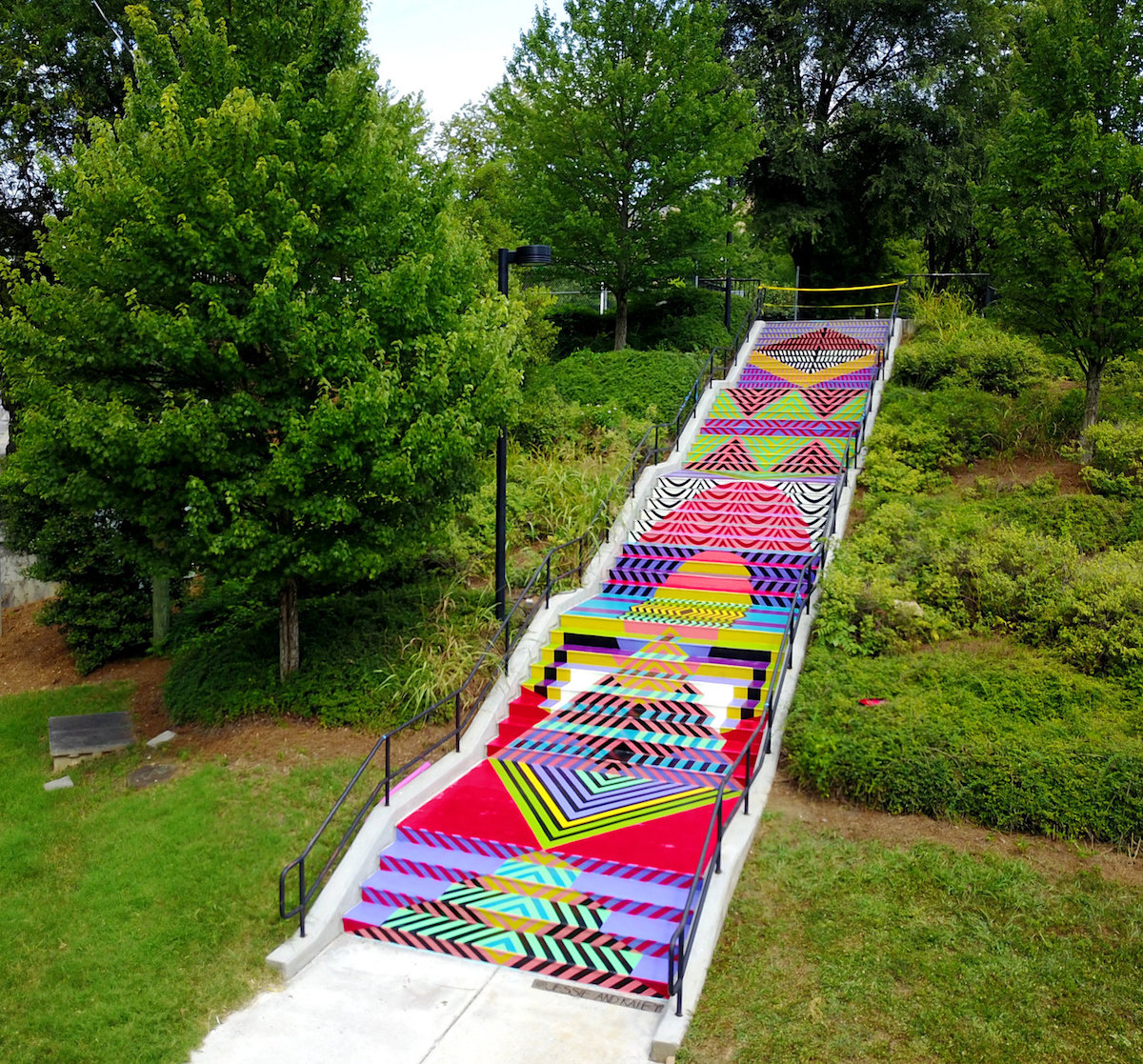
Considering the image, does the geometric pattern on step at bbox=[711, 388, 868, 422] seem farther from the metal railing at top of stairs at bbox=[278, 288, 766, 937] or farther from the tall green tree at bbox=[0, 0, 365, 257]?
the tall green tree at bbox=[0, 0, 365, 257]

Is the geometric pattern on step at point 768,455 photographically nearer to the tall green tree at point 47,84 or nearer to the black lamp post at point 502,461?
the black lamp post at point 502,461

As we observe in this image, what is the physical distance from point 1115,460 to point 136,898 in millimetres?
12559

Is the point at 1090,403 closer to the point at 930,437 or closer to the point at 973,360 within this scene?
the point at 930,437

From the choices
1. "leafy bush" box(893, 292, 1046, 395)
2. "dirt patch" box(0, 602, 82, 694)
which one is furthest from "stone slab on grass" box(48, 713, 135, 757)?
"leafy bush" box(893, 292, 1046, 395)

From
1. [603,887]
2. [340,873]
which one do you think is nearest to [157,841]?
[340,873]

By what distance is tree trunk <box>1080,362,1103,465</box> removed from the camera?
44.8 ft

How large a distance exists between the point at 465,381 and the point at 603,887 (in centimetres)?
521

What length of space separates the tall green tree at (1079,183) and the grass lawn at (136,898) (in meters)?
11.3

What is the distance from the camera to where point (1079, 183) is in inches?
509

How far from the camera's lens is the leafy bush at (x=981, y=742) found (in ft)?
25.2

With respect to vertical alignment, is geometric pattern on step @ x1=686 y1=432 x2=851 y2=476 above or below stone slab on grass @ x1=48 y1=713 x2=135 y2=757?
above

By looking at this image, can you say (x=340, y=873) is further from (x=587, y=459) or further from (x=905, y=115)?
(x=905, y=115)

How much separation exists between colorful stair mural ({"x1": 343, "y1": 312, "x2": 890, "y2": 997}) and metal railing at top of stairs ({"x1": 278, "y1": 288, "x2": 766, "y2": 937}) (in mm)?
383

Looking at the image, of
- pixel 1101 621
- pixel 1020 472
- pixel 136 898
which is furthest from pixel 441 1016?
pixel 1020 472
